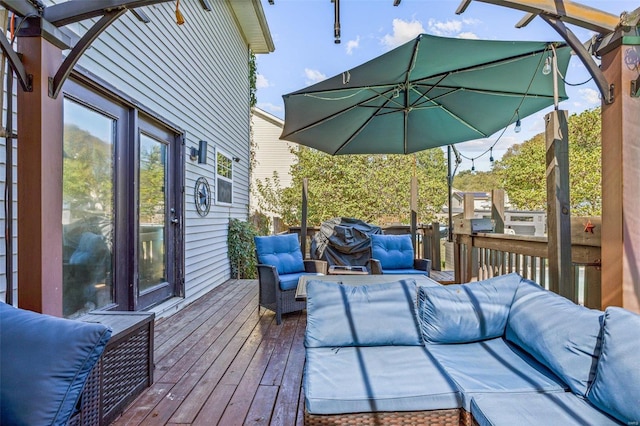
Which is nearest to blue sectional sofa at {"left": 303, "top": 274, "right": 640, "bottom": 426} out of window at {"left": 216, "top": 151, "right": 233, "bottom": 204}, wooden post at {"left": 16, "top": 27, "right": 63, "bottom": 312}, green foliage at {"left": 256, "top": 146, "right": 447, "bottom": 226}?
wooden post at {"left": 16, "top": 27, "right": 63, "bottom": 312}

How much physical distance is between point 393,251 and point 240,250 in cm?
317

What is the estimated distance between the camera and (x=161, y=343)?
3.11 meters

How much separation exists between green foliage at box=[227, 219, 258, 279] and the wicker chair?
2311mm

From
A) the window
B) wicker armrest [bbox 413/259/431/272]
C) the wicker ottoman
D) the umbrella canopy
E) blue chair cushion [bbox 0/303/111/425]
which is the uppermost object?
the umbrella canopy

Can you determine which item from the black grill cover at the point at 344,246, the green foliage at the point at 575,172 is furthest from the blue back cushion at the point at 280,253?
the green foliage at the point at 575,172

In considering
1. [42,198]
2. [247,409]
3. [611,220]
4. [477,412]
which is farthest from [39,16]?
[611,220]

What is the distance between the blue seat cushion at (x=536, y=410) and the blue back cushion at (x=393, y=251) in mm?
3212

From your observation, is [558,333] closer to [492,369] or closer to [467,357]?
[492,369]

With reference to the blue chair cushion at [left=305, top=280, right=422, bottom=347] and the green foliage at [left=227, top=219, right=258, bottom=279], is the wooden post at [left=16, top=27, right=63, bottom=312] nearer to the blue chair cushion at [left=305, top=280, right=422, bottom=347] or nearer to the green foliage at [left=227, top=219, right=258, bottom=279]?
the blue chair cushion at [left=305, top=280, right=422, bottom=347]

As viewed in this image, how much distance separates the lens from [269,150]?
38.7ft

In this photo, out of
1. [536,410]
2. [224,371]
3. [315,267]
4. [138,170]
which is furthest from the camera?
[315,267]

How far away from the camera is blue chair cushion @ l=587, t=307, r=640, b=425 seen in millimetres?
1297

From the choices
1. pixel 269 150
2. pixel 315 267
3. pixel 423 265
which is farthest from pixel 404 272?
pixel 269 150

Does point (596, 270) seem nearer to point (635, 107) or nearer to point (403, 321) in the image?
point (635, 107)
